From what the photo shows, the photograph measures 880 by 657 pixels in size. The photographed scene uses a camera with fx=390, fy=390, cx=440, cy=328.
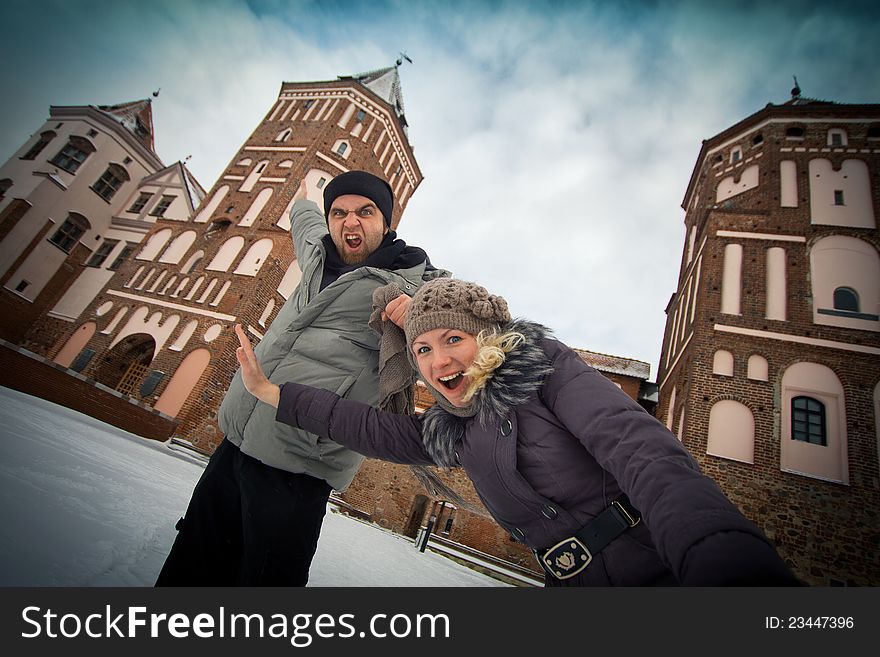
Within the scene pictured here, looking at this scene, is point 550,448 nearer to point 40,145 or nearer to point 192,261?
point 192,261

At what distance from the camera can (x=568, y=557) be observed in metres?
1.17

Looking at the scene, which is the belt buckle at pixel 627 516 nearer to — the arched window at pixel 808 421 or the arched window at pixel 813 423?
the arched window at pixel 813 423

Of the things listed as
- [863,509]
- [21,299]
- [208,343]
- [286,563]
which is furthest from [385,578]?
[21,299]

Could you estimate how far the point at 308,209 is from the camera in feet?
9.26

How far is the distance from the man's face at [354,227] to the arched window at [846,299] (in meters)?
13.0

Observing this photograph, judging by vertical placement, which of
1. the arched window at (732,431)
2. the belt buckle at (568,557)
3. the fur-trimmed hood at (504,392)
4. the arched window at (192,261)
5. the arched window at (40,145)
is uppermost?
the arched window at (40,145)

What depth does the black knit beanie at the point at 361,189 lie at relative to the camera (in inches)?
88.0

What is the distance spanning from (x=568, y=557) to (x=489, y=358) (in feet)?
2.12

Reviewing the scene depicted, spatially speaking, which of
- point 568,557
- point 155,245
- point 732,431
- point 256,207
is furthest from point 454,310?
point 155,245

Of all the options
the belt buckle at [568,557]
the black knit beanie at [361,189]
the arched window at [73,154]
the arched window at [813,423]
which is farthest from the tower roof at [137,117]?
the arched window at [813,423]

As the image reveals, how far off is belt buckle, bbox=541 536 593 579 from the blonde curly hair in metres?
0.54

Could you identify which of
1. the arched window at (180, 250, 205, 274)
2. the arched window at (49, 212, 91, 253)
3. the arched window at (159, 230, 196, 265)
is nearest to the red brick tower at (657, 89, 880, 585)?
the arched window at (180, 250, 205, 274)

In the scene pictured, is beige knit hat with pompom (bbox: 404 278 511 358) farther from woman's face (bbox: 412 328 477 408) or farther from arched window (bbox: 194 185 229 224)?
arched window (bbox: 194 185 229 224)

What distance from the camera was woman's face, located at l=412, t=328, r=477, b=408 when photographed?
1465mm
